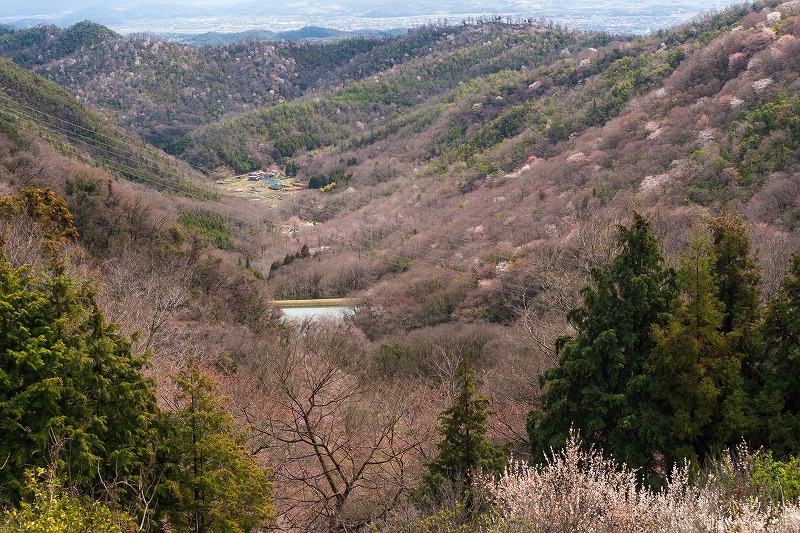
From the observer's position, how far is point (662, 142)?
52156 mm

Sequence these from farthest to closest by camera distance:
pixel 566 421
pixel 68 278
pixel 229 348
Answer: pixel 229 348 → pixel 566 421 → pixel 68 278

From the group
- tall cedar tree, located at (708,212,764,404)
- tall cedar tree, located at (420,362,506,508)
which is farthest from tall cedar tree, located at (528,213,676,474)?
tall cedar tree, located at (420,362,506,508)

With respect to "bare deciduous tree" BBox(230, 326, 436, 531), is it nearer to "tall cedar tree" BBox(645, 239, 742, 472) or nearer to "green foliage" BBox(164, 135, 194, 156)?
"tall cedar tree" BBox(645, 239, 742, 472)

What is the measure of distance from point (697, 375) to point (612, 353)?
1.72 metres

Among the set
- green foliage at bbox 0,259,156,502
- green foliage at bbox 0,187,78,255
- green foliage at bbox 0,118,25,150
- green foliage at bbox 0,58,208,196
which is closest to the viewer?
green foliage at bbox 0,259,156,502

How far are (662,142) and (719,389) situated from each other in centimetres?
4191

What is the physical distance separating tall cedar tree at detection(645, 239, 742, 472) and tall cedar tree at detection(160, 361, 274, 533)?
796 cm

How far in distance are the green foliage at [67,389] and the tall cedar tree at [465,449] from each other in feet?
18.1

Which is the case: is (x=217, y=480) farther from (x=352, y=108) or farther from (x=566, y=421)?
(x=352, y=108)

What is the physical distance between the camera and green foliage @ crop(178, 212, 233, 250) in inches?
2237

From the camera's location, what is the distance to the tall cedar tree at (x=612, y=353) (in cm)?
1480

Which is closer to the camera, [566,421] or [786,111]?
[566,421]

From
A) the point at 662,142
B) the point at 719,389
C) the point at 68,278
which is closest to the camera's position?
Answer: the point at 68,278

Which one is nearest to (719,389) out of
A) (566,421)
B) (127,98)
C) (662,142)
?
(566,421)
